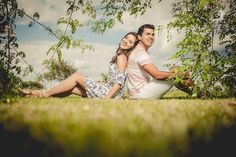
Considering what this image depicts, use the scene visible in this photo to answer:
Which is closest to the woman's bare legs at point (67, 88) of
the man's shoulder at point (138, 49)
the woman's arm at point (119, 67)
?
the woman's arm at point (119, 67)

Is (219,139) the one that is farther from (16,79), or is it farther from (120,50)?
(120,50)

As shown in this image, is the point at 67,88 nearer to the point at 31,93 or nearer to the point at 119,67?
the point at 31,93

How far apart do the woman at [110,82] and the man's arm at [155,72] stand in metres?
0.75

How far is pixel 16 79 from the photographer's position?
6633mm

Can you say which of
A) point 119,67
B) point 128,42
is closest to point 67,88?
point 119,67

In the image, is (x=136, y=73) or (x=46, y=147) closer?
(x=46, y=147)

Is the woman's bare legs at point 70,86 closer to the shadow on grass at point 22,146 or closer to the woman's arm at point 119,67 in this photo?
the woman's arm at point 119,67

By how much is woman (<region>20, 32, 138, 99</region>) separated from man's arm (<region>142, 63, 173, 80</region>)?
2.47 feet

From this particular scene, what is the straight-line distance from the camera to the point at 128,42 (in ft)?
28.5

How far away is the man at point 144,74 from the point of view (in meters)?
7.97

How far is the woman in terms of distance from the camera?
27.2 feet

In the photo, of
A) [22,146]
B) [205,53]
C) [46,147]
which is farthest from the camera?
[205,53]

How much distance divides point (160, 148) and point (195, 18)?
5960 mm

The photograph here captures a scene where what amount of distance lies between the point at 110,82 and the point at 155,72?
152 cm
